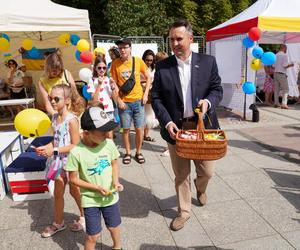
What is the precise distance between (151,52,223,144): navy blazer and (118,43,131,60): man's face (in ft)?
5.85

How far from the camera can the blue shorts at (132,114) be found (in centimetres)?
502

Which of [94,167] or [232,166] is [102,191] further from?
[232,166]

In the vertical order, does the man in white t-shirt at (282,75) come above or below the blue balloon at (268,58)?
below

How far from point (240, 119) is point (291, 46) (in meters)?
5.38

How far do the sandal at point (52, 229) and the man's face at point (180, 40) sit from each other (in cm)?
212

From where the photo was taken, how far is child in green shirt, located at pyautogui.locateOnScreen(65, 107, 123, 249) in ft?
7.66

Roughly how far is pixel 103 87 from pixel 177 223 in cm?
258

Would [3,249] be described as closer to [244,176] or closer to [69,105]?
[69,105]

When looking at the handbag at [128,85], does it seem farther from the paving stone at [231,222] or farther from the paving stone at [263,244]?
the paving stone at [263,244]

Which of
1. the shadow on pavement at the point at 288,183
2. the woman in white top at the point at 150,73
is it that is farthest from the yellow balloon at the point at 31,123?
the woman in white top at the point at 150,73

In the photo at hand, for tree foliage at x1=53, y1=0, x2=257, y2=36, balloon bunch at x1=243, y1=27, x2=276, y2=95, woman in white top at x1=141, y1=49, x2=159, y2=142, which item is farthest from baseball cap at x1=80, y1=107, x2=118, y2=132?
tree foliage at x1=53, y1=0, x2=257, y2=36

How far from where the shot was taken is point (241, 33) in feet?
25.6

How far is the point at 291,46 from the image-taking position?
1180 cm

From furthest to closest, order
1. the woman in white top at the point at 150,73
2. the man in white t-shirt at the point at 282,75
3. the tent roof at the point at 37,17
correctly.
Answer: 1. the man in white t-shirt at the point at 282,75
2. the tent roof at the point at 37,17
3. the woman in white top at the point at 150,73
